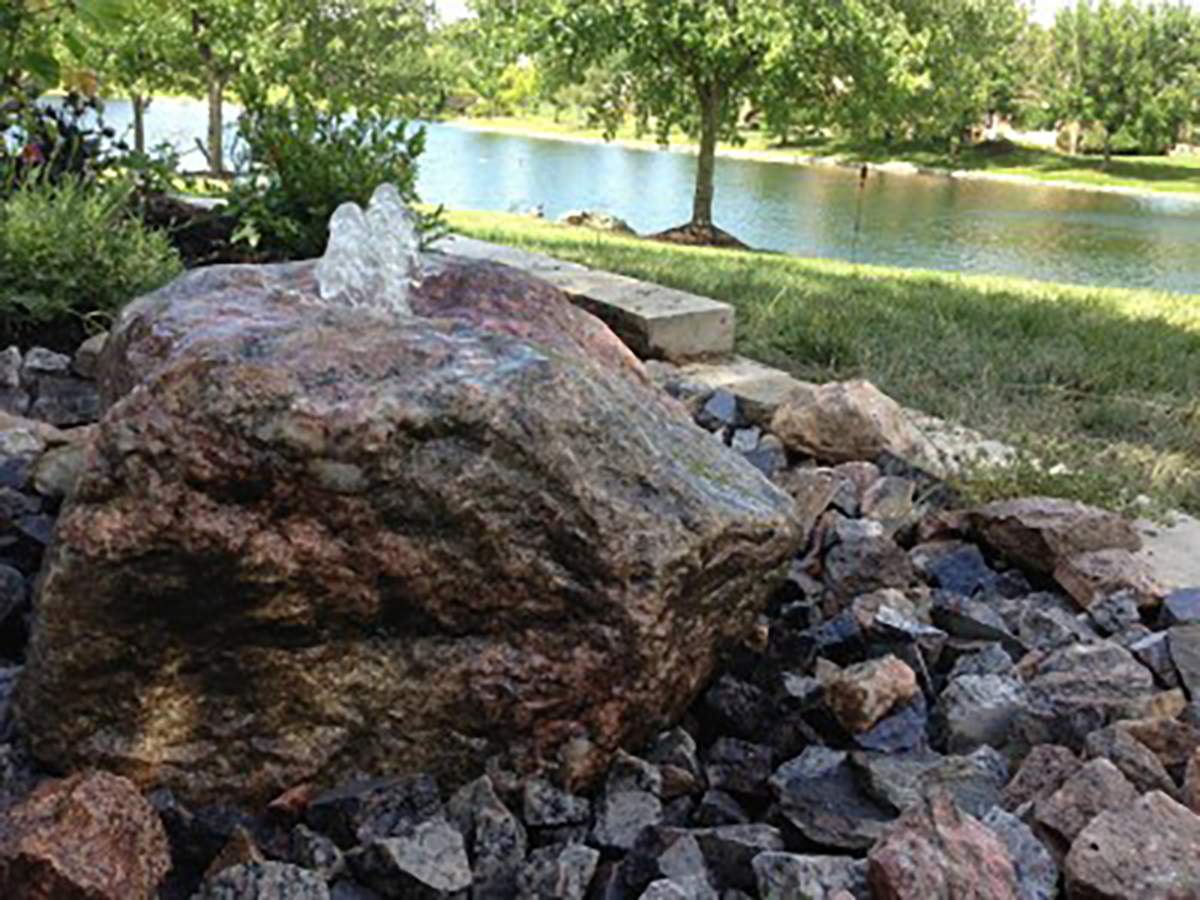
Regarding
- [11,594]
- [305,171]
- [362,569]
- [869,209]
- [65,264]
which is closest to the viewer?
[362,569]

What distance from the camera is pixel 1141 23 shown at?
5384 centimetres

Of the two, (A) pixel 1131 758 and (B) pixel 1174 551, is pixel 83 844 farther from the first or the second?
(B) pixel 1174 551

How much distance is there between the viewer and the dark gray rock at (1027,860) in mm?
1703

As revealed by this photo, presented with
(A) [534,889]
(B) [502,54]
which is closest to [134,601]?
(A) [534,889]

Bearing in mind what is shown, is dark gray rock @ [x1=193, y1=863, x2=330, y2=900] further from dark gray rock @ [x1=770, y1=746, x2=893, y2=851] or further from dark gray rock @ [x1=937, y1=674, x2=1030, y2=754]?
dark gray rock @ [x1=937, y1=674, x2=1030, y2=754]

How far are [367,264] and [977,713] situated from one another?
1.77 m

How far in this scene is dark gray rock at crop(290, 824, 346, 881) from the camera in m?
1.74

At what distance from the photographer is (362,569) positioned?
1.80 meters

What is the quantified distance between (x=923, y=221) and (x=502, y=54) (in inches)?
556

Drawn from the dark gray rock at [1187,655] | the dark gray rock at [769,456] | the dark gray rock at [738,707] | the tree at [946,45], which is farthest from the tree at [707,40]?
the dark gray rock at [738,707]

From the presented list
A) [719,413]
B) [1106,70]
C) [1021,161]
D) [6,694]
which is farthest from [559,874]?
[1106,70]

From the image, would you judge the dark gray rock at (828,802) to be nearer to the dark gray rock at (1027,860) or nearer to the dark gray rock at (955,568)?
the dark gray rock at (1027,860)

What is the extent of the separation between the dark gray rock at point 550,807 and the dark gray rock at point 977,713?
0.71m

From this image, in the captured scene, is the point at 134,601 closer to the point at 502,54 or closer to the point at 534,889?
the point at 534,889
